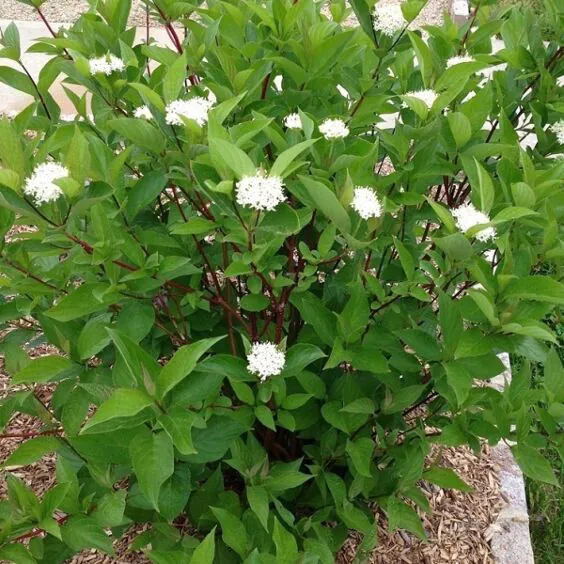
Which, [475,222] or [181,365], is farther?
[475,222]

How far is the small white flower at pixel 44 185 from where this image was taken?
112cm

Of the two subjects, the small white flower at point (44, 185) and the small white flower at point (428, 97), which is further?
the small white flower at point (428, 97)

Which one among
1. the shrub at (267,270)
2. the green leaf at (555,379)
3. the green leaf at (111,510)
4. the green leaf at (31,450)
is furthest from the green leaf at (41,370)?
the green leaf at (555,379)

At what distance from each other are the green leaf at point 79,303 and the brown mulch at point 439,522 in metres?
0.91

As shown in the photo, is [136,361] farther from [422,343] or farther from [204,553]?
[422,343]

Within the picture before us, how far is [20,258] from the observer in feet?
4.61

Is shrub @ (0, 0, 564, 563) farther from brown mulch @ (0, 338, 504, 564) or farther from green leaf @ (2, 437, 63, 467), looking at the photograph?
brown mulch @ (0, 338, 504, 564)

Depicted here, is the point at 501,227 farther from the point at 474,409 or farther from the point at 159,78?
the point at 159,78

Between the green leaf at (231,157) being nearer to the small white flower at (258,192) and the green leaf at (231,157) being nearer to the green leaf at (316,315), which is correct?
the small white flower at (258,192)

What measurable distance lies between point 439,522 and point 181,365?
1.49 meters

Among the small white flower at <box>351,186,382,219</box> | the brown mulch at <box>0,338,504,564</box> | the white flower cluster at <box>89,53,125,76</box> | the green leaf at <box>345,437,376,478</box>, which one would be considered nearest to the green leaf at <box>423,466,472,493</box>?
the green leaf at <box>345,437,376,478</box>

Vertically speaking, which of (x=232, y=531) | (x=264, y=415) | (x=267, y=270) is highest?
(x=267, y=270)

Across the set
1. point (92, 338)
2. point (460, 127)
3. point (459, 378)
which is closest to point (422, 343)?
point (459, 378)

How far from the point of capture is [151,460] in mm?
1133
